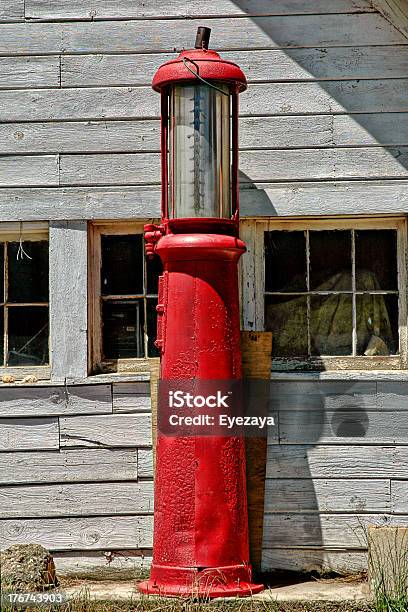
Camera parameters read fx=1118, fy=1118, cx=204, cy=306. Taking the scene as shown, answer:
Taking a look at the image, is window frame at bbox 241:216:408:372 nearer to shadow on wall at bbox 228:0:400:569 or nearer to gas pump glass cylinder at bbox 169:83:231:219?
shadow on wall at bbox 228:0:400:569

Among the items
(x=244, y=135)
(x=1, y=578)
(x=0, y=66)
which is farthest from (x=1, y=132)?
(x=1, y=578)

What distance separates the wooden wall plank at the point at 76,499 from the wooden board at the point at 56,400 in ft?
1.39

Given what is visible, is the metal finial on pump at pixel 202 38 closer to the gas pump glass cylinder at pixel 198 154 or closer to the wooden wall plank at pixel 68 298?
the gas pump glass cylinder at pixel 198 154

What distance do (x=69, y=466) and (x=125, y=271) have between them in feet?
3.86

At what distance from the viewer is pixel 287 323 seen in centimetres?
654

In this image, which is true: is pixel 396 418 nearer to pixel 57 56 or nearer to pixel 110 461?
pixel 110 461

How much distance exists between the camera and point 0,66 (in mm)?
6520

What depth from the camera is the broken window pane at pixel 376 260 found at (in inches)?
257

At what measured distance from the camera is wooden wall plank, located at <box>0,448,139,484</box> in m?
6.38

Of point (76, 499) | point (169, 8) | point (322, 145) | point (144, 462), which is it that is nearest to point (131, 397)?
point (144, 462)

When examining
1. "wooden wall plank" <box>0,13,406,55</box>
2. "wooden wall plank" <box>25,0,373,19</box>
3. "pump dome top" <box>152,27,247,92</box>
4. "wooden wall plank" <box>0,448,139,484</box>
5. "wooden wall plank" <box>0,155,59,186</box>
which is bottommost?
"wooden wall plank" <box>0,448,139,484</box>

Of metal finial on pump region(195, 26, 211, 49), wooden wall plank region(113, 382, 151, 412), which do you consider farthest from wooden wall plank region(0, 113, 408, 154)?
wooden wall plank region(113, 382, 151, 412)

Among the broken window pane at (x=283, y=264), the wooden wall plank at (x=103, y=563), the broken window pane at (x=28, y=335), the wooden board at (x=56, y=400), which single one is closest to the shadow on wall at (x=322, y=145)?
the broken window pane at (x=283, y=264)

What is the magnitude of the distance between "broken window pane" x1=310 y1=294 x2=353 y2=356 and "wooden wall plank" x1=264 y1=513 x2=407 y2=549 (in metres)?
0.95
